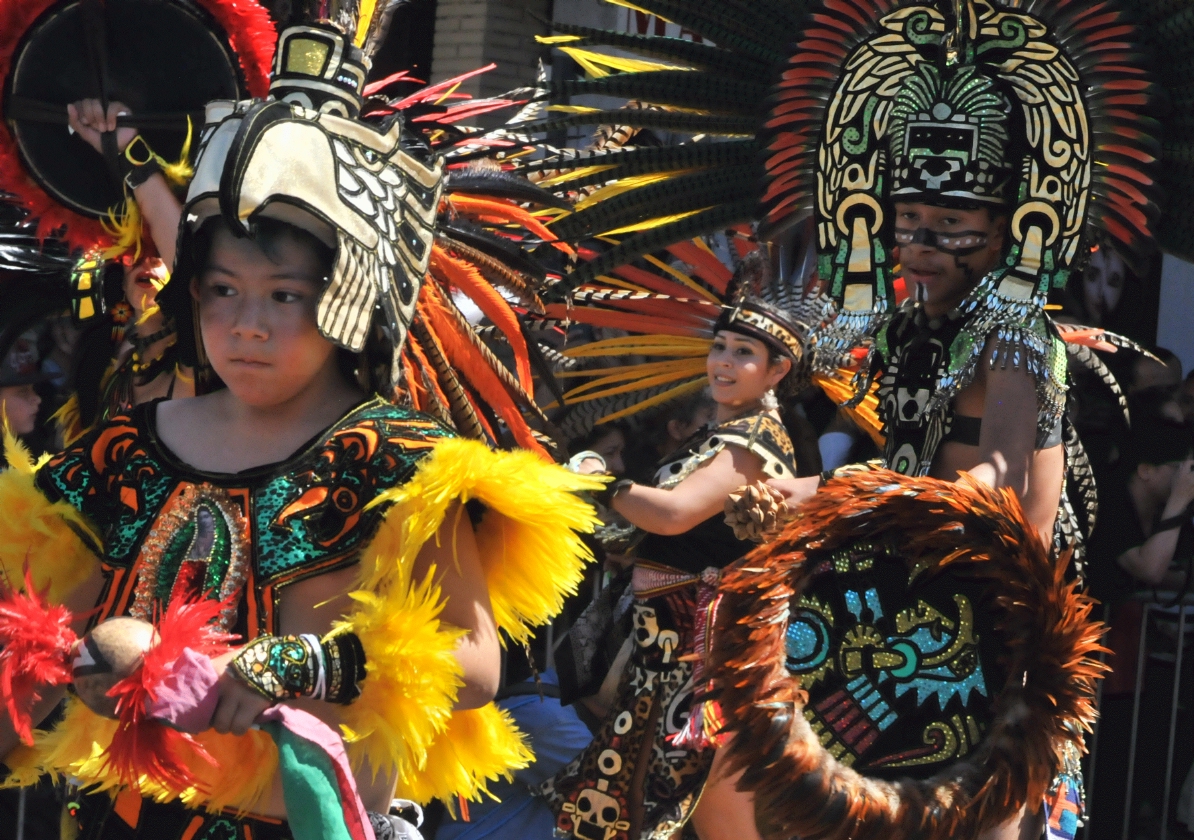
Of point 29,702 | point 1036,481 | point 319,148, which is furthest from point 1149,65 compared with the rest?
point 29,702

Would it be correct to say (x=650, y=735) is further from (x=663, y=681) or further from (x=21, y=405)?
(x=21, y=405)

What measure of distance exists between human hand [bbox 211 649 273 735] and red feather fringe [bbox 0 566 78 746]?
0.28 meters

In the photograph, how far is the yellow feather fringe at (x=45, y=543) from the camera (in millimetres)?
2521

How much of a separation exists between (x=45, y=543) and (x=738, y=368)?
104 inches

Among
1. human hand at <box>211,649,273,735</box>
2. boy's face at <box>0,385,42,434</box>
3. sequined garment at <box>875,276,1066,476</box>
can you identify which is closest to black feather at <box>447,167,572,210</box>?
sequined garment at <box>875,276,1066,476</box>

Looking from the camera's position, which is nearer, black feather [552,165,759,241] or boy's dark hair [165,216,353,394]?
boy's dark hair [165,216,353,394]

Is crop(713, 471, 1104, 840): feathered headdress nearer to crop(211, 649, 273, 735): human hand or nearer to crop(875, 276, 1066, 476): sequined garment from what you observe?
crop(875, 276, 1066, 476): sequined garment

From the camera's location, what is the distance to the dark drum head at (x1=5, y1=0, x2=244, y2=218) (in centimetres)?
377

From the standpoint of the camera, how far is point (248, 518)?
2.40 m

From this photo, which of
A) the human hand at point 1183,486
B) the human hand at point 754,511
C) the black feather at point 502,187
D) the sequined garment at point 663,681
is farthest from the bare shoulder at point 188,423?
the human hand at point 1183,486

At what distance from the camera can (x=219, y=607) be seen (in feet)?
7.67

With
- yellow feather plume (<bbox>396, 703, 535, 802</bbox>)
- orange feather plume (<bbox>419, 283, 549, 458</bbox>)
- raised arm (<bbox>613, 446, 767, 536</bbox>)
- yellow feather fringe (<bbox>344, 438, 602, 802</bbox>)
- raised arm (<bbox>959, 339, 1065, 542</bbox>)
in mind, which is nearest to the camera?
yellow feather fringe (<bbox>344, 438, 602, 802</bbox>)

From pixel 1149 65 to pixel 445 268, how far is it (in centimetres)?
151

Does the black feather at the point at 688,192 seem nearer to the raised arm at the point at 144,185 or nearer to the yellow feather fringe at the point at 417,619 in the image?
the raised arm at the point at 144,185
